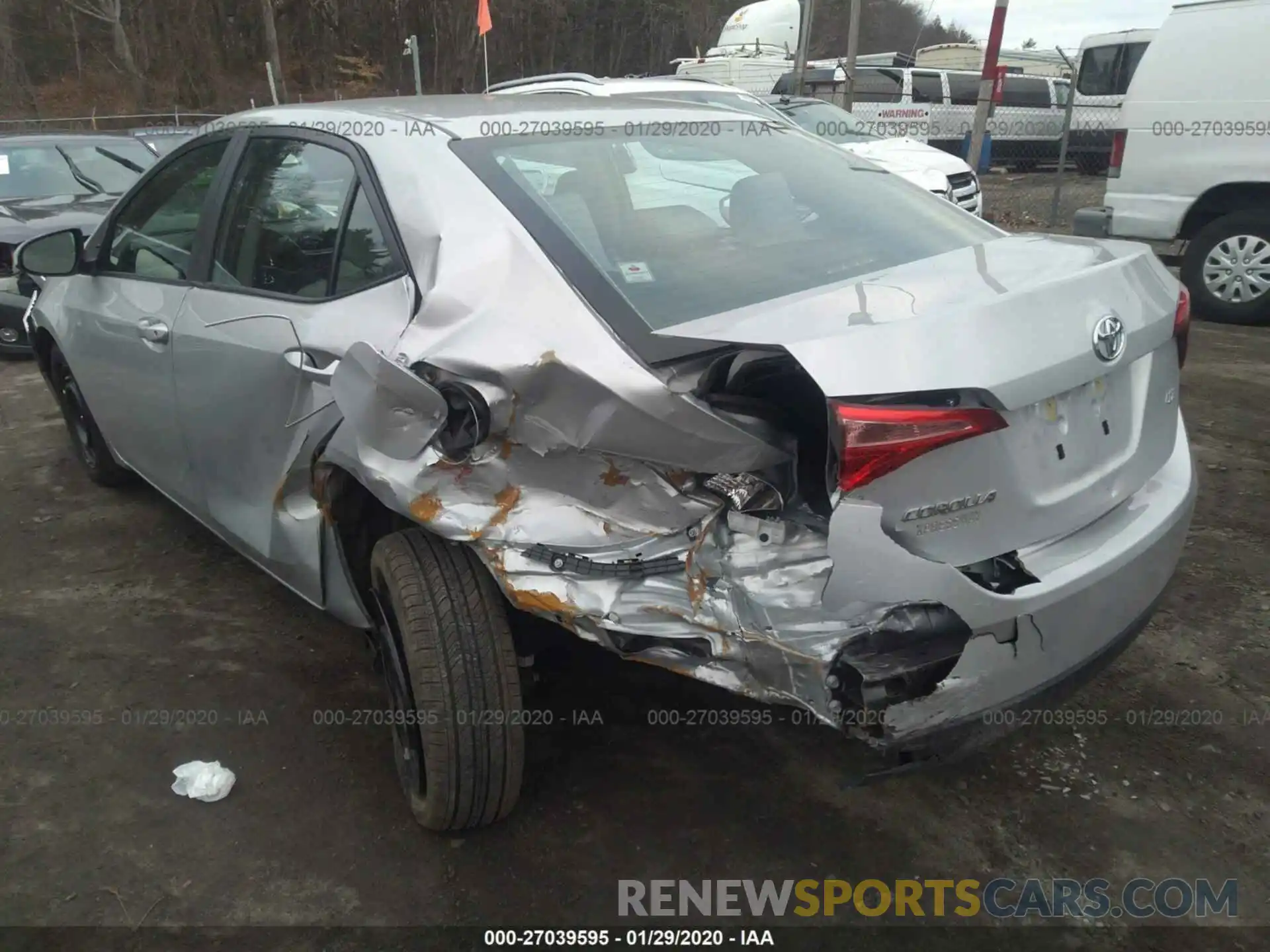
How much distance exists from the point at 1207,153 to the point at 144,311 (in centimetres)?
692

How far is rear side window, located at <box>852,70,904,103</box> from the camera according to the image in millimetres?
17078

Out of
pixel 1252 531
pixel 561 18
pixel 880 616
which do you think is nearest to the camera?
pixel 880 616

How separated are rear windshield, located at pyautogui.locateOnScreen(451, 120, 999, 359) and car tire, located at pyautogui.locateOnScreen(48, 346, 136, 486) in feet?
8.91

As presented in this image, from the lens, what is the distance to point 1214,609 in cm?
325

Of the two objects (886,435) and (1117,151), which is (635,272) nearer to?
(886,435)

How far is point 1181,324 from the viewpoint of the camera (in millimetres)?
2260

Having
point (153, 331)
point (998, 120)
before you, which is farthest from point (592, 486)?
point (998, 120)

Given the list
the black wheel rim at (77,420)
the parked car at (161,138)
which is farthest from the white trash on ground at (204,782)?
the parked car at (161,138)

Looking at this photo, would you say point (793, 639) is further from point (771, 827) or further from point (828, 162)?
point (828, 162)

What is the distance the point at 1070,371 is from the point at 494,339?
112 centimetres

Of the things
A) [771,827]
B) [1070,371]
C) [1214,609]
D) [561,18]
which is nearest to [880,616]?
[1070,371]

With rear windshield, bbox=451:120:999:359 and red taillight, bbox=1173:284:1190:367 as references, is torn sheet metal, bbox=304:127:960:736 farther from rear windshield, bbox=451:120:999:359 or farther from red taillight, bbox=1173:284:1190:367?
red taillight, bbox=1173:284:1190:367

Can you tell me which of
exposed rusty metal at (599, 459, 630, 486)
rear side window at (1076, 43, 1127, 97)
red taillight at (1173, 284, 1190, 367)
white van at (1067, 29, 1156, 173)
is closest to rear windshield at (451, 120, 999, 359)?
exposed rusty metal at (599, 459, 630, 486)

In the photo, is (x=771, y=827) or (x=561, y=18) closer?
(x=771, y=827)
